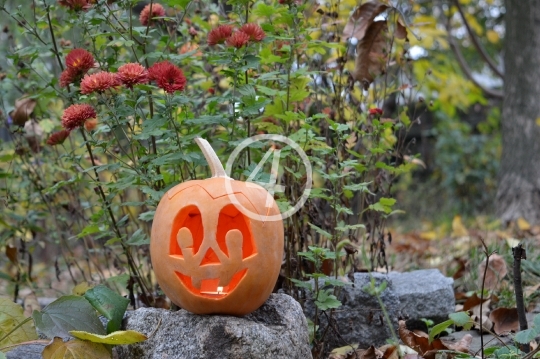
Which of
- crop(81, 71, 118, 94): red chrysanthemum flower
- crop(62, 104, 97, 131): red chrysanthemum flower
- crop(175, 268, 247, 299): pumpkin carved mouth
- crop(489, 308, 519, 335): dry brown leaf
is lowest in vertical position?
crop(489, 308, 519, 335): dry brown leaf

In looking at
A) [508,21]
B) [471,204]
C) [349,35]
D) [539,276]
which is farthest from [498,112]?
[349,35]

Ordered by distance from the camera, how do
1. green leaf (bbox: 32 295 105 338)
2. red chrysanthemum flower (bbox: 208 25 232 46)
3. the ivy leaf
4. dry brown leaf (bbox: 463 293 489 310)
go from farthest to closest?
1. dry brown leaf (bbox: 463 293 489 310)
2. red chrysanthemum flower (bbox: 208 25 232 46)
3. green leaf (bbox: 32 295 105 338)
4. the ivy leaf

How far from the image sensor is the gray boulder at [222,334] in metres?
1.85

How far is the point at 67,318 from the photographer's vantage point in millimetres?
2072

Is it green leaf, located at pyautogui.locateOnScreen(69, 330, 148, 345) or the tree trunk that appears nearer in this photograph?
green leaf, located at pyautogui.locateOnScreen(69, 330, 148, 345)

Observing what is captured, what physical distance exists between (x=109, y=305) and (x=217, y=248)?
491 mm

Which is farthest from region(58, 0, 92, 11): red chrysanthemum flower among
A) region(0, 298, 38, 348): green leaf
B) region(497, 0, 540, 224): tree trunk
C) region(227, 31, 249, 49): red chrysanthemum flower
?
region(497, 0, 540, 224): tree trunk

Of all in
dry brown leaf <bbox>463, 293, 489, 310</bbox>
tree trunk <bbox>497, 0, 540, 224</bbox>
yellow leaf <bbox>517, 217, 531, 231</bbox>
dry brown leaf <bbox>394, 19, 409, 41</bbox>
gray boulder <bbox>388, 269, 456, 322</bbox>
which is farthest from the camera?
tree trunk <bbox>497, 0, 540, 224</bbox>

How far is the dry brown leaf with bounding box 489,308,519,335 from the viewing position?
2.60 meters

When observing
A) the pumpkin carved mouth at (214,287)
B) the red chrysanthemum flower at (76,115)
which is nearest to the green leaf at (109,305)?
the pumpkin carved mouth at (214,287)

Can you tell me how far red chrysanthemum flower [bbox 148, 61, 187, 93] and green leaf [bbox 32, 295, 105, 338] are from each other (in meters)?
0.82

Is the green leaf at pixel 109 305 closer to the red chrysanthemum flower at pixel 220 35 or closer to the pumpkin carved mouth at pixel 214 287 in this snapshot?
the pumpkin carved mouth at pixel 214 287

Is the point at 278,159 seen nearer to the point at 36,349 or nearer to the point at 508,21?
the point at 36,349

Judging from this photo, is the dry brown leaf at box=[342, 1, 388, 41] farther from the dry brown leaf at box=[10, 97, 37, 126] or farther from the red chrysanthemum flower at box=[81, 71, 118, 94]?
the dry brown leaf at box=[10, 97, 37, 126]
